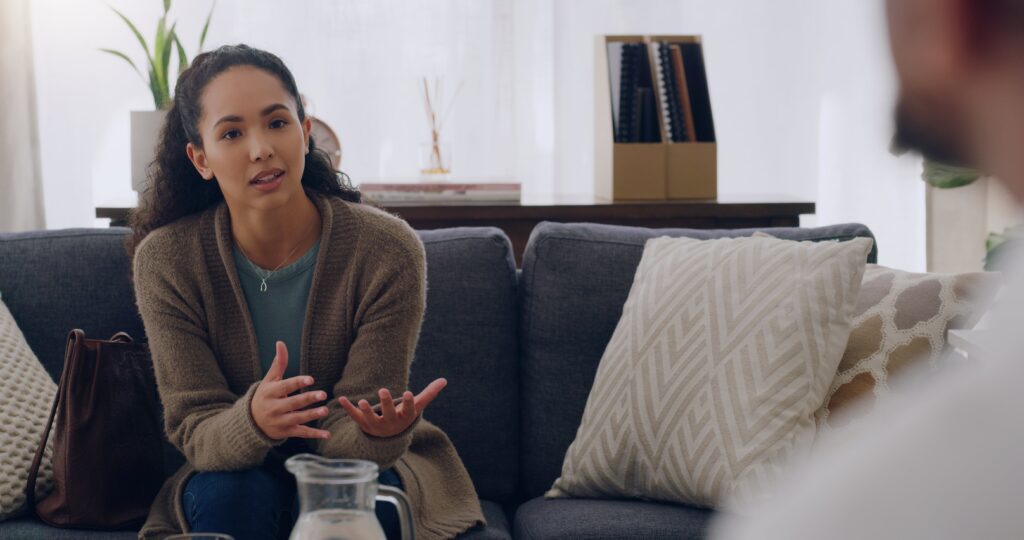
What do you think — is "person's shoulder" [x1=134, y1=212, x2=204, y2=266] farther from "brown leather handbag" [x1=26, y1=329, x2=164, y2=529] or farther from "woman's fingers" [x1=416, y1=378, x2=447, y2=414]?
"woman's fingers" [x1=416, y1=378, x2=447, y2=414]

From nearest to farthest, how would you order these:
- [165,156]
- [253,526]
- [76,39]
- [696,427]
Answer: [253,526]
[696,427]
[165,156]
[76,39]

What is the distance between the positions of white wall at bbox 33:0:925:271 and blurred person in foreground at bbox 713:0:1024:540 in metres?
3.29

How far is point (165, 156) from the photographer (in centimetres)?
187

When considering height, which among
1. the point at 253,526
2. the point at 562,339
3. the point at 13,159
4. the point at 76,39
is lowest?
the point at 253,526

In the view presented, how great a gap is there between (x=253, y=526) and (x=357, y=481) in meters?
0.76

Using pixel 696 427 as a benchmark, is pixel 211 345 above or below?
above

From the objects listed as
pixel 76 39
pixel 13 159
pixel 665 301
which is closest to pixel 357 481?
pixel 665 301

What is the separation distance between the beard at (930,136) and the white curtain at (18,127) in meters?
3.14

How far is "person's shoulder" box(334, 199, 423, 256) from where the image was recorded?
1.82 m

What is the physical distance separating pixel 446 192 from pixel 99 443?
1004 millimetres

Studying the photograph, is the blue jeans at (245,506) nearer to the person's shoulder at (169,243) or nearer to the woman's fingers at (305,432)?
the woman's fingers at (305,432)

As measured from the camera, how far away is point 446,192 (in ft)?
8.21

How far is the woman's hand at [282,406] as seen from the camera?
1498 mm

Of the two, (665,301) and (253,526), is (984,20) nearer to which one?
(253,526)
